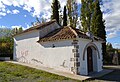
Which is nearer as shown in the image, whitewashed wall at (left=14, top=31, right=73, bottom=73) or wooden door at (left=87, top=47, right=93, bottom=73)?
whitewashed wall at (left=14, top=31, right=73, bottom=73)

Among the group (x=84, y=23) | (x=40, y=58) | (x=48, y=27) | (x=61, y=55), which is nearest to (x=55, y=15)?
(x=84, y=23)

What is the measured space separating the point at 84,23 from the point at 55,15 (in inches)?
255

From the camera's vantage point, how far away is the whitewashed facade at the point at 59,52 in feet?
52.9

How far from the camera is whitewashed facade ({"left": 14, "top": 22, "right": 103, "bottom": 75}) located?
52.9 feet

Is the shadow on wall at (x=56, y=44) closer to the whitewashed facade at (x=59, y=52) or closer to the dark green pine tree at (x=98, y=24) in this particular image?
the whitewashed facade at (x=59, y=52)

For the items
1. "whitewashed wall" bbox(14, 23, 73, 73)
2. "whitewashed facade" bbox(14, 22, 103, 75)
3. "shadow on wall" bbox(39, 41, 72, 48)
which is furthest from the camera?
"whitewashed wall" bbox(14, 23, 73, 73)

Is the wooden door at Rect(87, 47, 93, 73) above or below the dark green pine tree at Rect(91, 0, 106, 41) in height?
below

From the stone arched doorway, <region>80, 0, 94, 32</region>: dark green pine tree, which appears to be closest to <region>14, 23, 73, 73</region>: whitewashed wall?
the stone arched doorway

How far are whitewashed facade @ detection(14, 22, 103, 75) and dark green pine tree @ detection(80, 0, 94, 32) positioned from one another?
1384 centimetres

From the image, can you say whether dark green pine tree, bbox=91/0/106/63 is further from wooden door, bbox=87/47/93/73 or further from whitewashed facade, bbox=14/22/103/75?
wooden door, bbox=87/47/93/73

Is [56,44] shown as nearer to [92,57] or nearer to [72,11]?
[92,57]

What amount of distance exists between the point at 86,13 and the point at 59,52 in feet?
64.1

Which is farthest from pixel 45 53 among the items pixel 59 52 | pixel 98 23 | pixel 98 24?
pixel 98 23

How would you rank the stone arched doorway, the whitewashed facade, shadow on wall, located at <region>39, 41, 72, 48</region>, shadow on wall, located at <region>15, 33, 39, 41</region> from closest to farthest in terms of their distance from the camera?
the whitewashed facade, shadow on wall, located at <region>39, 41, 72, 48</region>, the stone arched doorway, shadow on wall, located at <region>15, 33, 39, 41</region>
